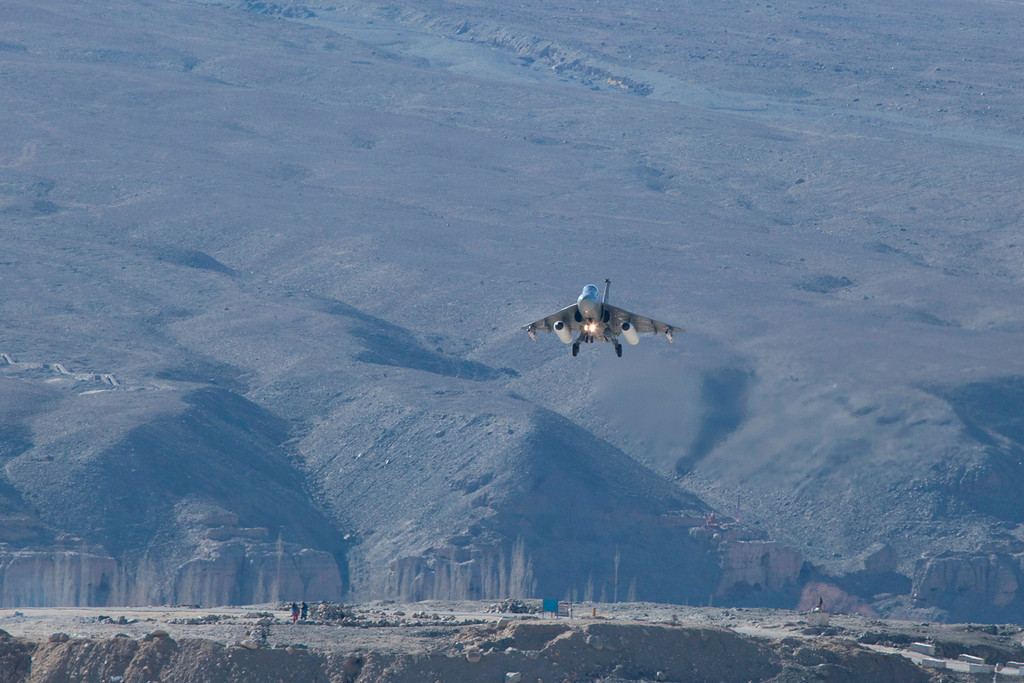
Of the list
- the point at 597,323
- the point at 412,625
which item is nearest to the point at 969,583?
the point at 597,323

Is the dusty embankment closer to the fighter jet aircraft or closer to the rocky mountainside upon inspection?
the fighter jet aircraft

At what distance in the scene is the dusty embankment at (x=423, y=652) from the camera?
185 ft

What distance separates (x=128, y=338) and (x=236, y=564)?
41139 millimetres

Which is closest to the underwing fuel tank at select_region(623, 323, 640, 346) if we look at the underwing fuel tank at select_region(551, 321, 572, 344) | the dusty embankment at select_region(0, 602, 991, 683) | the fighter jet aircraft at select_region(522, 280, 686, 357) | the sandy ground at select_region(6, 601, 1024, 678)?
the fighter jet aircraft at select_region(522, 280, 686, 357)

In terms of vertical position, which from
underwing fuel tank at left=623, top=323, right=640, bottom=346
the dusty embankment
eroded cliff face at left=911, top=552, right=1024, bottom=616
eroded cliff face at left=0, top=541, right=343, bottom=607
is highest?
underwing fuel tank at left=623, top=323, right=640, bottom=346

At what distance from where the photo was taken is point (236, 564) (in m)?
108

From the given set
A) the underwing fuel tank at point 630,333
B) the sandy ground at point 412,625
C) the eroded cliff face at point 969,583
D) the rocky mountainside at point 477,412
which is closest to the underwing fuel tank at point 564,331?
the underwing fuel tank at point 630,333

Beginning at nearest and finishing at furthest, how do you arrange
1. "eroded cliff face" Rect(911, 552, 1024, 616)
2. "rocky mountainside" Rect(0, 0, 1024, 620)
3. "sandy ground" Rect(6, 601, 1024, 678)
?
"sandy ground" Rect(6, 601, 1024, 678) → "rocky mountainside" Rect(0, 0, 1024, 620) → "eroded cliff face" Rect(911, 552, 1024, 616)

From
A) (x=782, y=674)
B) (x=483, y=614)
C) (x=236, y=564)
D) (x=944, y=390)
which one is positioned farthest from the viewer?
(x=944, y=390)

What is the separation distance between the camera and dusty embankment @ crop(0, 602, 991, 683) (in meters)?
56.3

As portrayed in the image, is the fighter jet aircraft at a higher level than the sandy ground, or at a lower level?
higher

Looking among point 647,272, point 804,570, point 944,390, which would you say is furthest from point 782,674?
point 647,272

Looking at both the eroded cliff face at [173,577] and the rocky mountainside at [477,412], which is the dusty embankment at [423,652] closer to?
the eroded cliff face at [173,577]

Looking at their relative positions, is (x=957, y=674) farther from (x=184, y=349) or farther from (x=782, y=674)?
(x=184, y=349)
